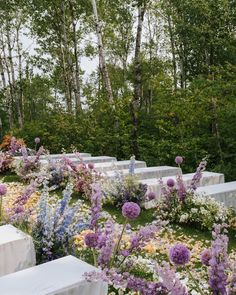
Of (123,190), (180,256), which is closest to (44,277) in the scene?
(180,256)

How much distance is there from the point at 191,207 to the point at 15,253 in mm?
3109

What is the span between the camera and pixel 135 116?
39.4 feet

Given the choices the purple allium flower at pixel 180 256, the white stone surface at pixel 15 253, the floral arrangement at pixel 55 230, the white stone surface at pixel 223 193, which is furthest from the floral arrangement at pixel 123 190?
the purple allium flower at pixel 180 256

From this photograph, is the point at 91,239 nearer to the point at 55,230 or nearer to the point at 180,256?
the point at 180,256

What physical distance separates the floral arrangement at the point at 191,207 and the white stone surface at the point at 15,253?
259cm

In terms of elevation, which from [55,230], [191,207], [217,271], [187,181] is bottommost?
[191,207]

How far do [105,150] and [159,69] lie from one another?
19.8 meters

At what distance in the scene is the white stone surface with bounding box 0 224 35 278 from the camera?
330 cm

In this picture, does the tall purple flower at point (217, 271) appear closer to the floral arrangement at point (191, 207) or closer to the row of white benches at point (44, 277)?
the row of white benches at point (44, 277)

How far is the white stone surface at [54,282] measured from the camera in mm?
2477

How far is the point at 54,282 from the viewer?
2.57 metres

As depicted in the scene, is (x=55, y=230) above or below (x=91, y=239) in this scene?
below

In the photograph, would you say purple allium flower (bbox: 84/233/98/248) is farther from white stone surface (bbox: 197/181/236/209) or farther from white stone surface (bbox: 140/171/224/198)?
white stone surface (bbox: 140/171/224/198)

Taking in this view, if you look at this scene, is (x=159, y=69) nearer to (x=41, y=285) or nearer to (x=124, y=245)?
(x=124, y=245)
